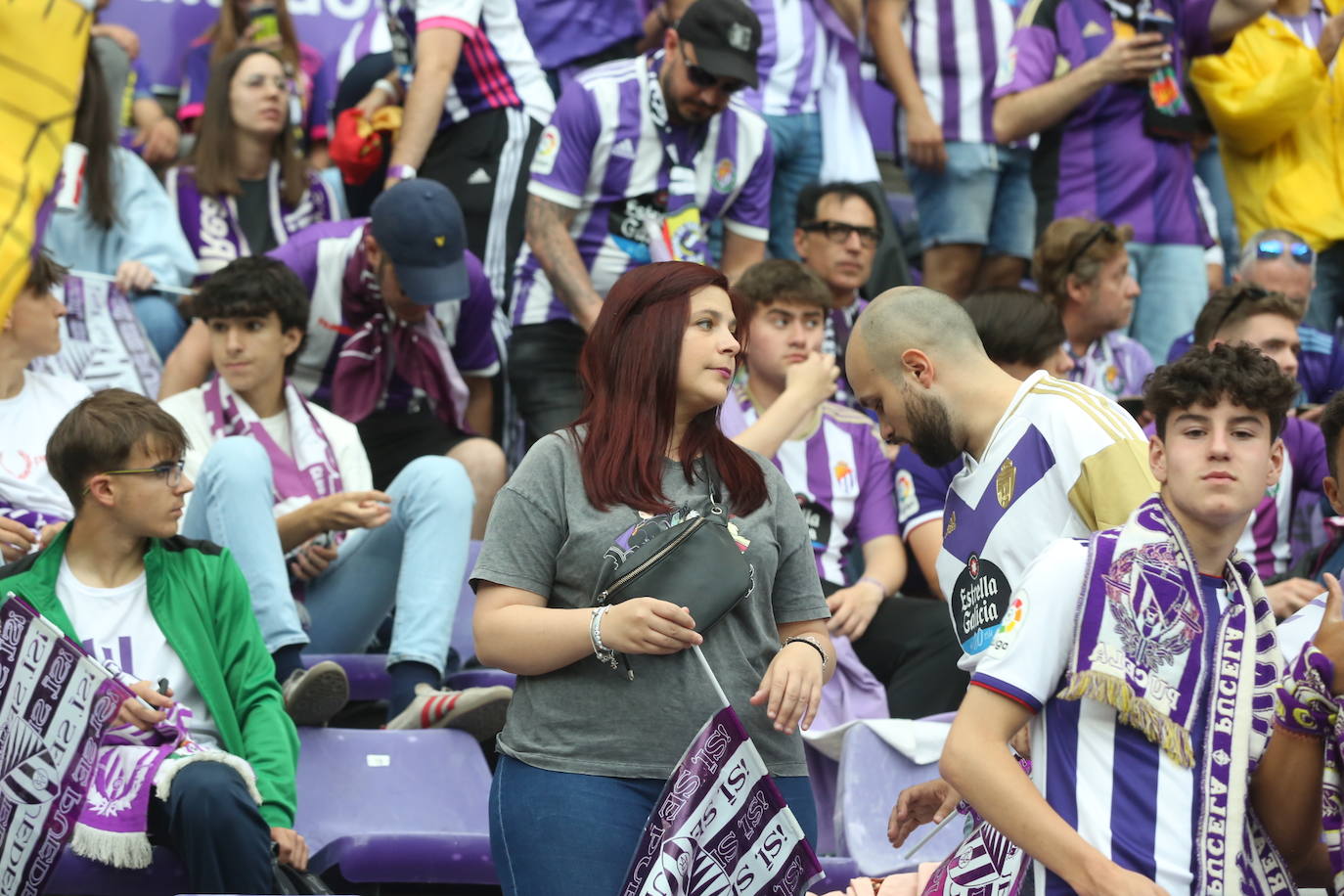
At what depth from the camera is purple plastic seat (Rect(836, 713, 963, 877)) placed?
4.14 metres

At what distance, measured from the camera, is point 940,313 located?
3.14m

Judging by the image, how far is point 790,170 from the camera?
266 inches

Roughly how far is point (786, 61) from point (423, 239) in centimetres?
210

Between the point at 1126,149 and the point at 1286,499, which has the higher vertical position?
the point at 1126,149

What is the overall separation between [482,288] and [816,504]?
1.33m

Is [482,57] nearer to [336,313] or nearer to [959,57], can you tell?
[336,313]

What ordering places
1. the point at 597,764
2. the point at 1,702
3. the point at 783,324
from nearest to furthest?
the point at 597,764 → the point at 1,702 → the point at 783,324

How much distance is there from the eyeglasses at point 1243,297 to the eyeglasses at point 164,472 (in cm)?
318

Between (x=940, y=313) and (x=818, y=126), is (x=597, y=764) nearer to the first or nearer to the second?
(x=940, y=313)

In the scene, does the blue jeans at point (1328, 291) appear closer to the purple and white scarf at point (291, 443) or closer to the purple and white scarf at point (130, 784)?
the purple and white scarf at point (291, 443)

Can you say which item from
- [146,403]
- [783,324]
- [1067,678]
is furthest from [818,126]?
[1067,678]

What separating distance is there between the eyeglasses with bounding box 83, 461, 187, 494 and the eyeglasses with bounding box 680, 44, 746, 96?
2318 mm

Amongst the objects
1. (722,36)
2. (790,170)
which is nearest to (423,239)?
(722,36)

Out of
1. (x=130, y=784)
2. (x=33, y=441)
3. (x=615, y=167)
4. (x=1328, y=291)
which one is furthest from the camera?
(x=1328, y=291)
